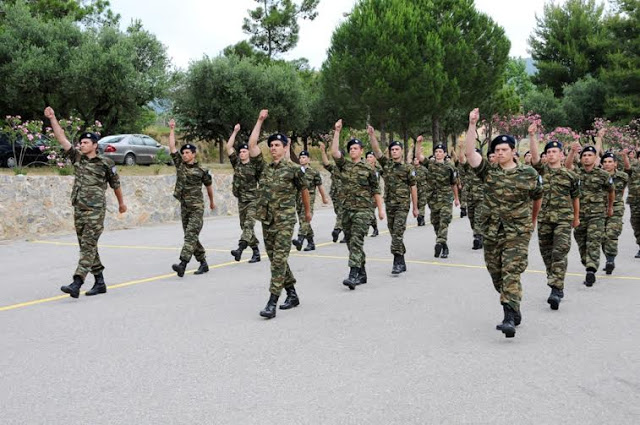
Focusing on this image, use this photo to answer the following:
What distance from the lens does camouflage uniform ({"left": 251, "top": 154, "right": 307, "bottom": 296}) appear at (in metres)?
6.75

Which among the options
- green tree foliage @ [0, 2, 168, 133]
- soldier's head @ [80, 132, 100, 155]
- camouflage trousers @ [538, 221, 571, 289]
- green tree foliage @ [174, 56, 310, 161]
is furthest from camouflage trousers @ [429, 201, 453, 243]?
green tree foliage @ [174, 56, 310, 161]

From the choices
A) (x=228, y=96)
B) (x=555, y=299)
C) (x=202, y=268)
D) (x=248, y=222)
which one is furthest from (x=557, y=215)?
(x=228, y=96)

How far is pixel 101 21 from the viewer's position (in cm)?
4938

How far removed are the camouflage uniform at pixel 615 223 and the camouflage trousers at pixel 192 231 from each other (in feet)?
19.3

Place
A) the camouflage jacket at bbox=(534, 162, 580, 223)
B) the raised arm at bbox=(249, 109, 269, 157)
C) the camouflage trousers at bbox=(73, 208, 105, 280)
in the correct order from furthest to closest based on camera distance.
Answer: the camouflage trousers at bbox=(73, 208, 105, 280) < the camouflage jacket at bbox=(534, 162, 580, 223) < the raised arm at bbox=(249, 109, 269, 157)

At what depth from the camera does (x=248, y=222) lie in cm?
1066

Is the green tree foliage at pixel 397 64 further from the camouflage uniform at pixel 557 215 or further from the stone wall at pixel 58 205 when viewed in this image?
the camouflage uniform at pixel 557 215

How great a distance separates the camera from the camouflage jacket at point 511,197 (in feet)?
19.6

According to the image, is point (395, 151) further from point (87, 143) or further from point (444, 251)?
point (87, 143)

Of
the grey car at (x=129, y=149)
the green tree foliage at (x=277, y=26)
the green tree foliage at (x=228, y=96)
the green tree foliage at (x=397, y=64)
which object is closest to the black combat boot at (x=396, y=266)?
the grey car at (x=129, y=149)

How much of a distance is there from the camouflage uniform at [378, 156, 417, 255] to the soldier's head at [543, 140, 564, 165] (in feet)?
7.26

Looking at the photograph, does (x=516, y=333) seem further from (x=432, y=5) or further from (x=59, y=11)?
(x=59, y=11)

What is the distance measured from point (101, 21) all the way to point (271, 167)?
1873 inches

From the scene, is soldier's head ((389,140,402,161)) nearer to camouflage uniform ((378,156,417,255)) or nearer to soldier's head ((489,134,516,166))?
camouflage uniform ((378,156,417,255))
